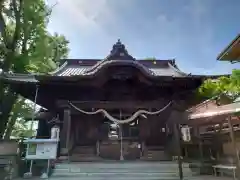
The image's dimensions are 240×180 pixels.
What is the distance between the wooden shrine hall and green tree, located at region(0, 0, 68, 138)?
3.25 m

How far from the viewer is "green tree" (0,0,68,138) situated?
1176 centimetres

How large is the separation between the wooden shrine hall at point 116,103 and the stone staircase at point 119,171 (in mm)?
1472

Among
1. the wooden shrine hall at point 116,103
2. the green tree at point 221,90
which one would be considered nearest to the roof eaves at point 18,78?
the wooden shrine hall at point 116,103

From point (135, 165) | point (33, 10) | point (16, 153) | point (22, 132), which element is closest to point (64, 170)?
point (16, 153)

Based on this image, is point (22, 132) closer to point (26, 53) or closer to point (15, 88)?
point (26, 53)

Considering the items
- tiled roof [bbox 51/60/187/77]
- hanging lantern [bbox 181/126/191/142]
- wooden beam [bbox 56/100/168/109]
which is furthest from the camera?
tiled roof [bbox 51/60/187/77]

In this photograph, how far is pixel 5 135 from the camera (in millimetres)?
12523

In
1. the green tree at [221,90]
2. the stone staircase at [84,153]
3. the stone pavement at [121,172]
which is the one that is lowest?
the stone pavement at [121,172]

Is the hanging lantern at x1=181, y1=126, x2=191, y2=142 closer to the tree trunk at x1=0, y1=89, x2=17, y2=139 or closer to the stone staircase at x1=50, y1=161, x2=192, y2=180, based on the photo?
the stone staircase at x1=50, y1=161, x2=192, y2=180

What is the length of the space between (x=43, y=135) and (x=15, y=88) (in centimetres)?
370

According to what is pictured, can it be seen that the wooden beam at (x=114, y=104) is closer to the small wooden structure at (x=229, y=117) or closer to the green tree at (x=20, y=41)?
the small wooden structure at (x=229, y=117)

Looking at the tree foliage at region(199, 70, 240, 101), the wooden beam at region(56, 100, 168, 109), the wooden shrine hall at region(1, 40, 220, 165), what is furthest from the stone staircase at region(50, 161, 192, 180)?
the tree foliage at region(199, 70, 240, 101)

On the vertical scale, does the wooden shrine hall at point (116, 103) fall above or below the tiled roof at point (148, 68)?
below

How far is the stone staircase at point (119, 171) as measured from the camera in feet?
21.3
